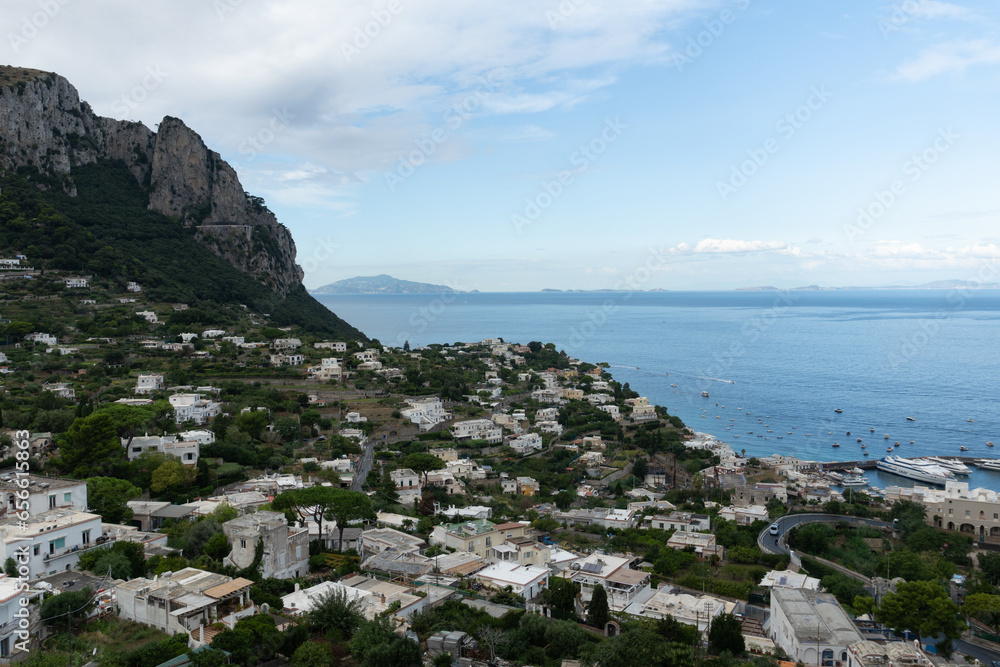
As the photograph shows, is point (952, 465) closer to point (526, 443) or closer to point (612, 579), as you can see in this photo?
point (526, 443)

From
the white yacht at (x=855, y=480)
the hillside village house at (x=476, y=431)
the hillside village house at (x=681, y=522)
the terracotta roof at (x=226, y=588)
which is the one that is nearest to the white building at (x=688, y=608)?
the terracotta roof at (x=226, y=588)

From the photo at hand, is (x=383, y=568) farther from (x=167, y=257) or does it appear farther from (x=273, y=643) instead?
(x=167, y=257)

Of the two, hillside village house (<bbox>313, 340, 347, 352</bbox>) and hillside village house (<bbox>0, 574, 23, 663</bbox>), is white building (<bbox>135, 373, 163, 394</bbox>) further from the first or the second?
hillside village house (<bbox>0, 574, 23, 663</bbox>)

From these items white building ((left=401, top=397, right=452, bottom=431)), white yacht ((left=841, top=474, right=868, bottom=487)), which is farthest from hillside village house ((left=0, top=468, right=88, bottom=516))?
white yacht ((left=841, top=474, right=868, bottom=487))

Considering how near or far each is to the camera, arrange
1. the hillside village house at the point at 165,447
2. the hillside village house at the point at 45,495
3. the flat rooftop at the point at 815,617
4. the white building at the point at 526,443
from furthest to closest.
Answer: the white building at the point at 526,443, the hillside village house at the point at 165,447, the hillside village house at the point at 45,495, the flat rooftop at the point at 815,617

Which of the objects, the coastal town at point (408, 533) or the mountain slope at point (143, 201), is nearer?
the coastal town at point (408, 533)

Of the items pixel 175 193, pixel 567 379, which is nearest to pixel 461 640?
pixel 567 379

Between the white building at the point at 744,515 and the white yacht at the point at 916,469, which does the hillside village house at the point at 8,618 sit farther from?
the white yacht at the point at 916,469

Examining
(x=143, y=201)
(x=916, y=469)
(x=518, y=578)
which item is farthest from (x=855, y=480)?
(x=143, y=201)
